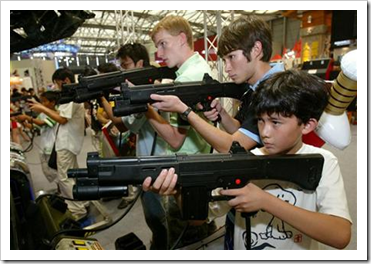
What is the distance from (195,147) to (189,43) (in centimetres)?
56

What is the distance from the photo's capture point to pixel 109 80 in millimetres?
1640

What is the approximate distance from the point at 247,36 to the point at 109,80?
947 mm

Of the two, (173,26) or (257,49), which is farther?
(173,26)

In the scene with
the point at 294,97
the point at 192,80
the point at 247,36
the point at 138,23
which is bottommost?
the point at 294,97

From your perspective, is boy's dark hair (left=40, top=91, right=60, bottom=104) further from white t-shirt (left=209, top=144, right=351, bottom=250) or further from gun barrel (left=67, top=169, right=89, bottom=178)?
white t-shirt (left=209, top=144, right=351, bottom=250)

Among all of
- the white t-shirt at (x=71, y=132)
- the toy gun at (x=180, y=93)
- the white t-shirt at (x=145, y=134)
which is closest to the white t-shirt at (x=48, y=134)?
the white t-shirt at (x=71, y=132)

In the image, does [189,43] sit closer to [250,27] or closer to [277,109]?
[250,27]

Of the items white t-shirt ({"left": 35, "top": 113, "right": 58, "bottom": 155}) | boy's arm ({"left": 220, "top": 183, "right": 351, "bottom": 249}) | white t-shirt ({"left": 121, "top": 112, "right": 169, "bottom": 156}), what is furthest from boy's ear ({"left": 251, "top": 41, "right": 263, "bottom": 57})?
white t-shirt ({"left": 35, "top": 113, "right": 58, "bottom": 155})

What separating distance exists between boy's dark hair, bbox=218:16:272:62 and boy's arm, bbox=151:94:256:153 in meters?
0.31

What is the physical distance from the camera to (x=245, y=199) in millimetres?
762

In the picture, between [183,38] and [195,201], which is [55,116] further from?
[195,201]

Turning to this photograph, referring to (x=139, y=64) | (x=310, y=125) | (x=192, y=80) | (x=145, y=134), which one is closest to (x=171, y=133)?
(x=192, y=80)

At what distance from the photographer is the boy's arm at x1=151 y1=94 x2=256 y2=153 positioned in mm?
954

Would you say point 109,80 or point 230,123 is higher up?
point 109,80
